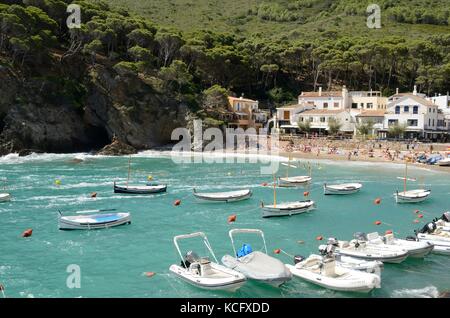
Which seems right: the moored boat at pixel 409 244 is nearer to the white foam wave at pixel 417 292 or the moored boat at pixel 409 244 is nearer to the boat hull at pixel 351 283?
the white foam wave at pixel 417 292

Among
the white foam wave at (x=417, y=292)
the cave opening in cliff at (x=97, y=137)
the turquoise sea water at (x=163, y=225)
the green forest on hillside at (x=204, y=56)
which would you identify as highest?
the green forest on hillside at (x=204, y=56)

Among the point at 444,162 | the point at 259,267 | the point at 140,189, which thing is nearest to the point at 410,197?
the point at 140,189

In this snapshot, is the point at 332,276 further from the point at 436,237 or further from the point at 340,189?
the point at 340,189

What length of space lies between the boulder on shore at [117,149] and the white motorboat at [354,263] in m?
64.6

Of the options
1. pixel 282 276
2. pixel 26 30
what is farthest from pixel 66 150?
pixel 282 276

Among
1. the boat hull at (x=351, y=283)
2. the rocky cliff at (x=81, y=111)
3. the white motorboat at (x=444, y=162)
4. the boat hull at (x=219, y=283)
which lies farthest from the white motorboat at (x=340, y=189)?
the rocky cliff at (x=81, y=111)

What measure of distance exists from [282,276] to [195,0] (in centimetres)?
18891

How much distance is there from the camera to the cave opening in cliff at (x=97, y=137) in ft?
310

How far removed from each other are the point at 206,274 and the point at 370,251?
35.2 ft

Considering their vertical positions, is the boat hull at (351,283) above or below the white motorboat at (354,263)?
below

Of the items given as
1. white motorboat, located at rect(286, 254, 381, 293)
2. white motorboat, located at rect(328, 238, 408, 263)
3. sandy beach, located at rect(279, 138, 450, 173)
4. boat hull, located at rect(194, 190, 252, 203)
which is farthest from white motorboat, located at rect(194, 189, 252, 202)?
sandy beach, located at rect(279, 138, 450, 173)

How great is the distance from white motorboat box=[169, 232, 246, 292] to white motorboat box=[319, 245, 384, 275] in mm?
5418

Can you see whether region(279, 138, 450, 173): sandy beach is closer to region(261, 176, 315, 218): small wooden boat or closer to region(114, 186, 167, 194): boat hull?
region(114, 186, 167, 194): boat hull
